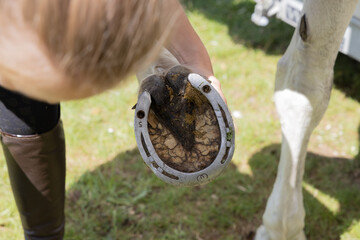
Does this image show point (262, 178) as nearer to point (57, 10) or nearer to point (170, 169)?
point (170, 169)

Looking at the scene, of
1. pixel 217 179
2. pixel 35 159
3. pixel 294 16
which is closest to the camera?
pixel 35 159

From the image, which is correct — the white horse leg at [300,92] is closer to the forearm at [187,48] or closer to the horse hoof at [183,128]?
the forearm at [187,48]

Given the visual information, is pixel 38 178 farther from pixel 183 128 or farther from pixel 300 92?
pixel 300 92

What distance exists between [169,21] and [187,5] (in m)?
2.98

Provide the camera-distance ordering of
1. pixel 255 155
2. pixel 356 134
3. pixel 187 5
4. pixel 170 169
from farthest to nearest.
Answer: pixel 187 5
pixel 356 134
pixel 255 155
pixel 170 169

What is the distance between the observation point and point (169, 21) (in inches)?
34.5

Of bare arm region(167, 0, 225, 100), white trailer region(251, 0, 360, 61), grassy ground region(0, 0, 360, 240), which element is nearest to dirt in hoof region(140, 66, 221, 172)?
bare arm region(167, 0, 225, 100)

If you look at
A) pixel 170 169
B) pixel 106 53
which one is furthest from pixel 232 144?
pixel 106 53

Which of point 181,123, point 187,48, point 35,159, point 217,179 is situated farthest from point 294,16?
point 35,159

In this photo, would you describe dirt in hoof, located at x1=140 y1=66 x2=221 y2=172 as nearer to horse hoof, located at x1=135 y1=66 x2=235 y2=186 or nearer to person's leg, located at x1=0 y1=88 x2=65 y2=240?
horse hoof, located at x1=135 y1=66 x2=235 y2=186

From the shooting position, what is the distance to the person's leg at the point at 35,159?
1.48 meters

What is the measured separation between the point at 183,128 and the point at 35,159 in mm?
619

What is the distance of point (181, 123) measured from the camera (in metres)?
1.27

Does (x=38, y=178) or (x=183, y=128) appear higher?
(x=183, y=128)
